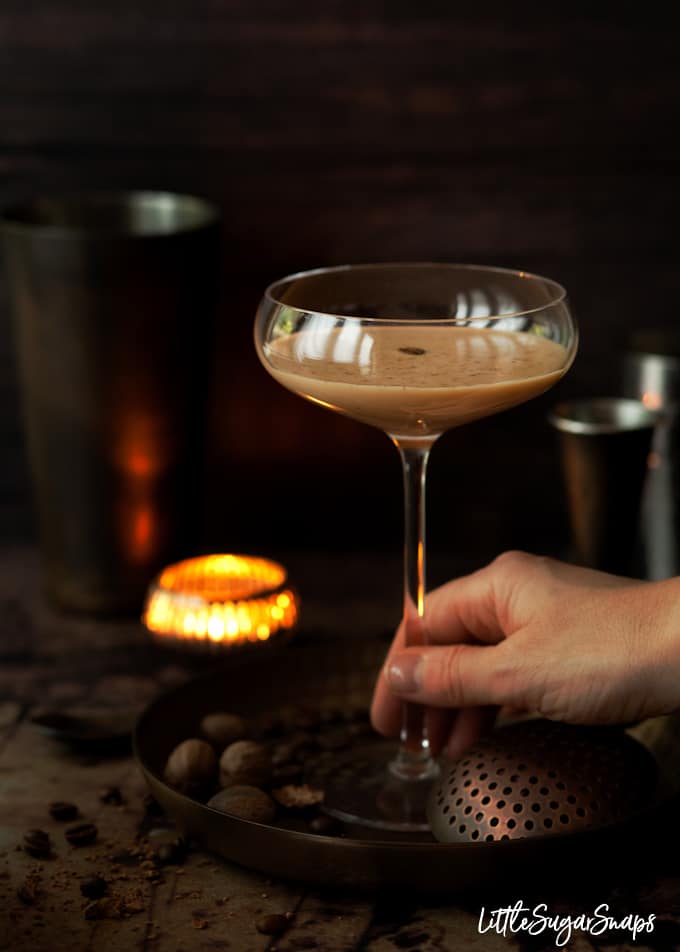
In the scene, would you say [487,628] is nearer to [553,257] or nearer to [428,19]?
[553,257]

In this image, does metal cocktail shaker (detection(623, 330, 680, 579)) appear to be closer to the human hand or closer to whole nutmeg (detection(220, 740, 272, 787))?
the human hand

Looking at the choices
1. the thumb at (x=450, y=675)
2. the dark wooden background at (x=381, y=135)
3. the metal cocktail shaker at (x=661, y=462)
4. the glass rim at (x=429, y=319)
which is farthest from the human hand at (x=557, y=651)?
the dark wooden background at (x=381, y=135)

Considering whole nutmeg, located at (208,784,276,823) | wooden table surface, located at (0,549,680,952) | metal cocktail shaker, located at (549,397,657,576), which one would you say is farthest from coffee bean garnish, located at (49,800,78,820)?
metal cocktail shaker, located at (549,397,657,576)

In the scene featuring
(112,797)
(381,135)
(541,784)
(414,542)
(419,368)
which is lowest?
(112,797)

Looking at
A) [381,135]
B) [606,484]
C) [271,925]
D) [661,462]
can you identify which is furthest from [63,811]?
[381,135]

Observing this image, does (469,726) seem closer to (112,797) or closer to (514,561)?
(514,561)
